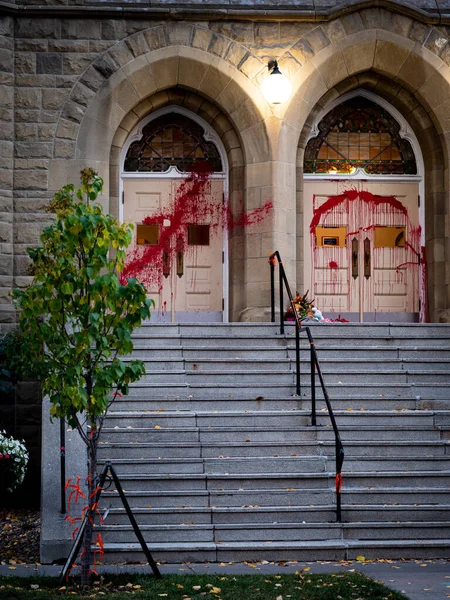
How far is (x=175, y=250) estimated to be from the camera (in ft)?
53.6

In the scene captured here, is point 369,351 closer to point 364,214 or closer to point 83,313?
point 364,214

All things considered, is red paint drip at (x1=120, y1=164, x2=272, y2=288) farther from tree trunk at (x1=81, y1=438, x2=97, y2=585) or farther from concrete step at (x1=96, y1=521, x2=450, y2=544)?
tree trunk at (x1=81, y1=438, x2=97, y2=585)

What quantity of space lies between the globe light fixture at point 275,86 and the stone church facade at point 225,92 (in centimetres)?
12

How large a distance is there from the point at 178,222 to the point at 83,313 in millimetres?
7956

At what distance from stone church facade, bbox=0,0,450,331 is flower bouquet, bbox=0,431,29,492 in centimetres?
322

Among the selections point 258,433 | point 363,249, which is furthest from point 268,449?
point 363,249

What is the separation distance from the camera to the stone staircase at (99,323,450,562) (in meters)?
9.64

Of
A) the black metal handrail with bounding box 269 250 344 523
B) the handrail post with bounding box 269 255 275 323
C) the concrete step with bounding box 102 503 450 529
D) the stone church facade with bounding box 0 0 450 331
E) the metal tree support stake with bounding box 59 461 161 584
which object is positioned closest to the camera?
the metal tree support stake with bounding box 59 461 161 584

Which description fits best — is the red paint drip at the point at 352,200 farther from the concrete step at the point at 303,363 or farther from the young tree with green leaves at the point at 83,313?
the young tree with green leaves at the point at 83,313

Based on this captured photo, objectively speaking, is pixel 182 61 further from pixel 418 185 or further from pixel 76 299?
pixel 76 299

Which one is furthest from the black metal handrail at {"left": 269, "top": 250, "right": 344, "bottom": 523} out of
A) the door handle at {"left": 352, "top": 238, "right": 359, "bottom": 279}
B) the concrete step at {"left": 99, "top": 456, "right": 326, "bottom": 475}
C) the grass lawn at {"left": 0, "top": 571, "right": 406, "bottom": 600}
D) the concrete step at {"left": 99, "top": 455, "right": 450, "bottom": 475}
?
the door handle at {"left": 352, "top": 238, "right": 359, "bottom": 279}

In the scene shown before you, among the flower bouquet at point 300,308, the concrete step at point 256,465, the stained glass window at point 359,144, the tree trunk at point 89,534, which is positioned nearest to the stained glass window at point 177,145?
the stained glass window at point 359,144

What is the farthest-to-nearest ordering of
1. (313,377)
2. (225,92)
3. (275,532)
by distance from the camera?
(225,92) → (313,377) → (275,532)

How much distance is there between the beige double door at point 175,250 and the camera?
16.2 meters
